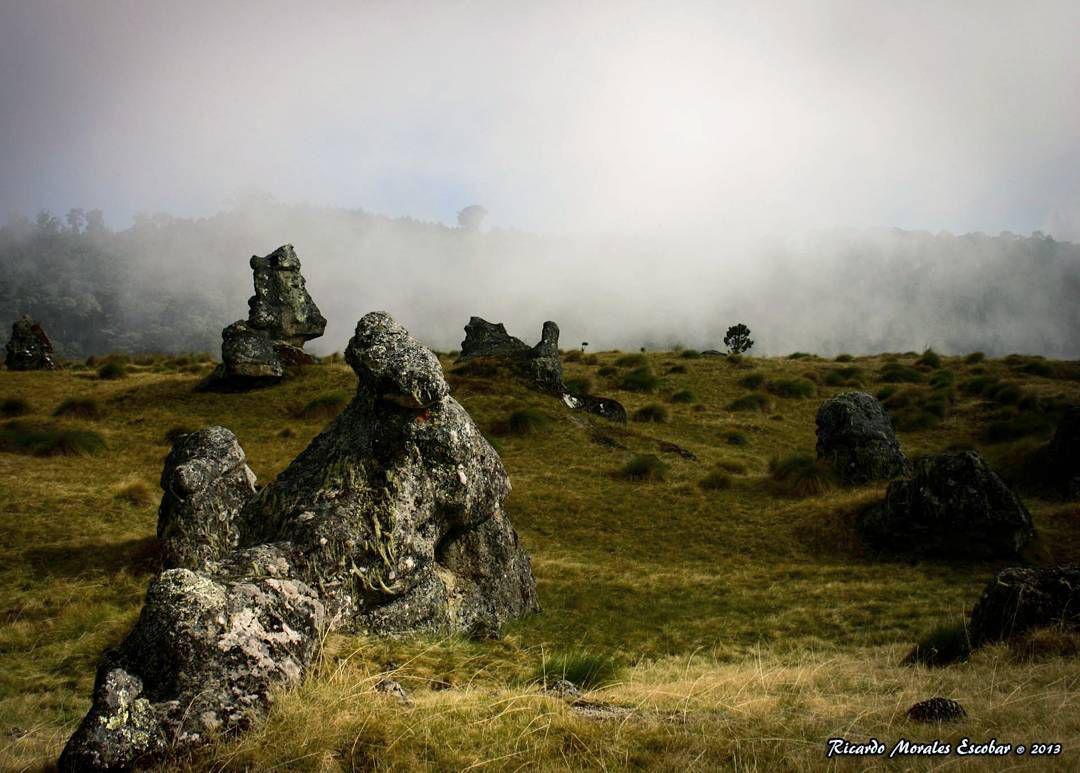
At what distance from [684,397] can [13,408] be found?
85.6 ft

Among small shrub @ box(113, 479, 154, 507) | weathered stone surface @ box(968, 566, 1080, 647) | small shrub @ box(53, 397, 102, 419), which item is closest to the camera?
weathered stone surface @ box(968, 566, 1080, 647)

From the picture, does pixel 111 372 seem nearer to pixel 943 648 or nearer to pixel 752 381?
pixel 752 381

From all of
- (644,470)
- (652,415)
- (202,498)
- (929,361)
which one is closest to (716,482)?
(644,470)

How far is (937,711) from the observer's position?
4.76 meters

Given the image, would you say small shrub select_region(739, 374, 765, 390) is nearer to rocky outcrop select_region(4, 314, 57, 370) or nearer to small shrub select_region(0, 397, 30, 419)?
small shrub select_region(0, 397, 30, 419)

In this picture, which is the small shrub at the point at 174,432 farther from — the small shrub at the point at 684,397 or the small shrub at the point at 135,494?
the small shrub at the point at 684,397

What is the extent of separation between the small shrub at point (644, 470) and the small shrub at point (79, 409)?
18.5m

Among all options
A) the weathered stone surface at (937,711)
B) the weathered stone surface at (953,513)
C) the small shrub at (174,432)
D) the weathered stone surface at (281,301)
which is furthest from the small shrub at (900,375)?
the weathered stone surface at (937,711)

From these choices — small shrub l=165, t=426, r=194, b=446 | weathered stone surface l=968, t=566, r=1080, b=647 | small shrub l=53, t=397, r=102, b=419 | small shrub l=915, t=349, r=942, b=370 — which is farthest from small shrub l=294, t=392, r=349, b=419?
small shrub l=915, t=349, r=942, b=370

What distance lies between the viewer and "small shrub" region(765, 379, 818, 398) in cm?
3362

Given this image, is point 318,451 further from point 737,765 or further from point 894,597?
point 894,597

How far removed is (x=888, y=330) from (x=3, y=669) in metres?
208

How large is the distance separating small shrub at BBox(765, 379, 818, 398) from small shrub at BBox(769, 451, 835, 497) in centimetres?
1411

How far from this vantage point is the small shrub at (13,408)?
2461cm
